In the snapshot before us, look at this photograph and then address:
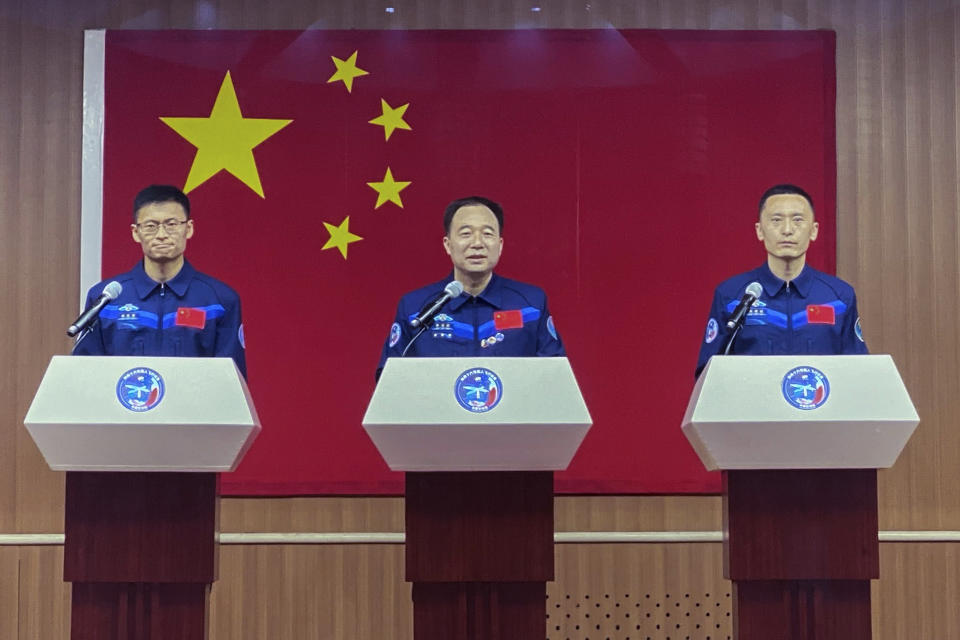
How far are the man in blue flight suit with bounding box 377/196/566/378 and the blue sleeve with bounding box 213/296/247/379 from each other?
470 mm

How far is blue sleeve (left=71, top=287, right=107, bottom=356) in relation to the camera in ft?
12.0

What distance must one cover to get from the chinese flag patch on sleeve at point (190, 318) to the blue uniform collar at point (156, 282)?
0.10m

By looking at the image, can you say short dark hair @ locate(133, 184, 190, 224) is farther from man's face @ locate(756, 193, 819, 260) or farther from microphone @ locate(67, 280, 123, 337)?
man's face @ locate(756, 193, 819, 260)

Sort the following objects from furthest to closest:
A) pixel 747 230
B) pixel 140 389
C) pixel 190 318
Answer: pixel 747 230
pixel 190 318
pixel 140 389

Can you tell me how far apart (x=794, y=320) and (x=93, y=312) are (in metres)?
2.20

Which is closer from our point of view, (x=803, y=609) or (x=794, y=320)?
(x=803, y=609)

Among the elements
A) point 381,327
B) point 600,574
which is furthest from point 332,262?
point 600,574

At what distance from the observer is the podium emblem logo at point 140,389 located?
3221mm

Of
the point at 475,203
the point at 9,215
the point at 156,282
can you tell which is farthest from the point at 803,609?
the point at 9,215

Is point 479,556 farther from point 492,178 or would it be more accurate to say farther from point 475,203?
point 492,178

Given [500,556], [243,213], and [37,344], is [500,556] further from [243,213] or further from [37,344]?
[37,344]

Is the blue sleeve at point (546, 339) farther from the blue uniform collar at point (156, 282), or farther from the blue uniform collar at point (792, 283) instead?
the blue uniform collar at point (156, 282)

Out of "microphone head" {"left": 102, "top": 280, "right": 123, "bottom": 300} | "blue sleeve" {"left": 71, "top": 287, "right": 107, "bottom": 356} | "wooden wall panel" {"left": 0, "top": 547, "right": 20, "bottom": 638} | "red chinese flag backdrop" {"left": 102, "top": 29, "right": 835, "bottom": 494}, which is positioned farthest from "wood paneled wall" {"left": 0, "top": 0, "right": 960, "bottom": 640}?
"microphone head" {"left": 102, "top": 280, "right": 123, "bottom": 300}

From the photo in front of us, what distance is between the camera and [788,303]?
3.99m
